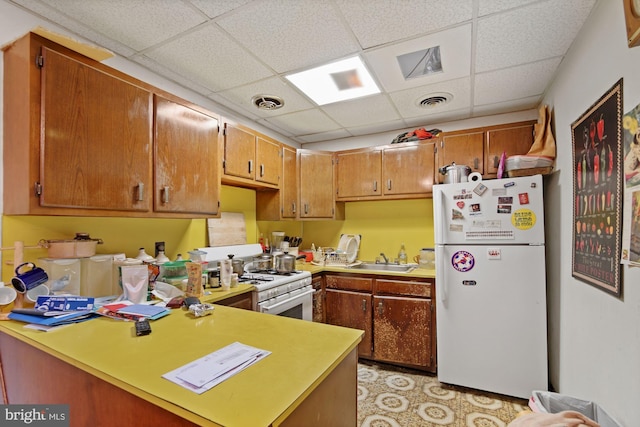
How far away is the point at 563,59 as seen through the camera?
6.45 feet

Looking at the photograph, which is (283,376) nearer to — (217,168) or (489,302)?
(217,168)

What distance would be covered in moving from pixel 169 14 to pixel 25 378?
1846mm

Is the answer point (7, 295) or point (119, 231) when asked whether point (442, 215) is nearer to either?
point (119, 231)

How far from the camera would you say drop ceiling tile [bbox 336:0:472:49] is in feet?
4.92

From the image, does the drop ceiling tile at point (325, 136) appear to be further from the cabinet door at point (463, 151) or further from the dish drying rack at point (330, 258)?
the dish drying rack at point (330, 258)

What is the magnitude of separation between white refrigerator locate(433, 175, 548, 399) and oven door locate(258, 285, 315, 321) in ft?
3.57

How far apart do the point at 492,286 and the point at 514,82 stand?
1.57 m

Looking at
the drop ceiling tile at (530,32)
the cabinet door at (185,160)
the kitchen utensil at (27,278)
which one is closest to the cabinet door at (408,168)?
the drop ceiling tile at (530,32)

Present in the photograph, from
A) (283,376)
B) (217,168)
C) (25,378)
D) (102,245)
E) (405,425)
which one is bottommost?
(405,425)

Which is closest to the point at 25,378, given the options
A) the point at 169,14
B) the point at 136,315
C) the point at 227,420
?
the point at 136,315

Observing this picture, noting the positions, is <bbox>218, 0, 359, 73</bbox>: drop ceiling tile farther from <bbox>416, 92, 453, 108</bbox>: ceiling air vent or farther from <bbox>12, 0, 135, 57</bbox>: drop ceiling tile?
<bbox>416, 92, 453, 108</bbox>: ceiling air vent

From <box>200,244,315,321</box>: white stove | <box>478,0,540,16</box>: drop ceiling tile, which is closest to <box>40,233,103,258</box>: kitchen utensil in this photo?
<box>200,244,315,321</box>: white stove

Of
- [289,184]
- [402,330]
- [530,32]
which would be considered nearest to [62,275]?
[289,184]

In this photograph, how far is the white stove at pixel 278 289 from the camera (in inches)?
87.1
